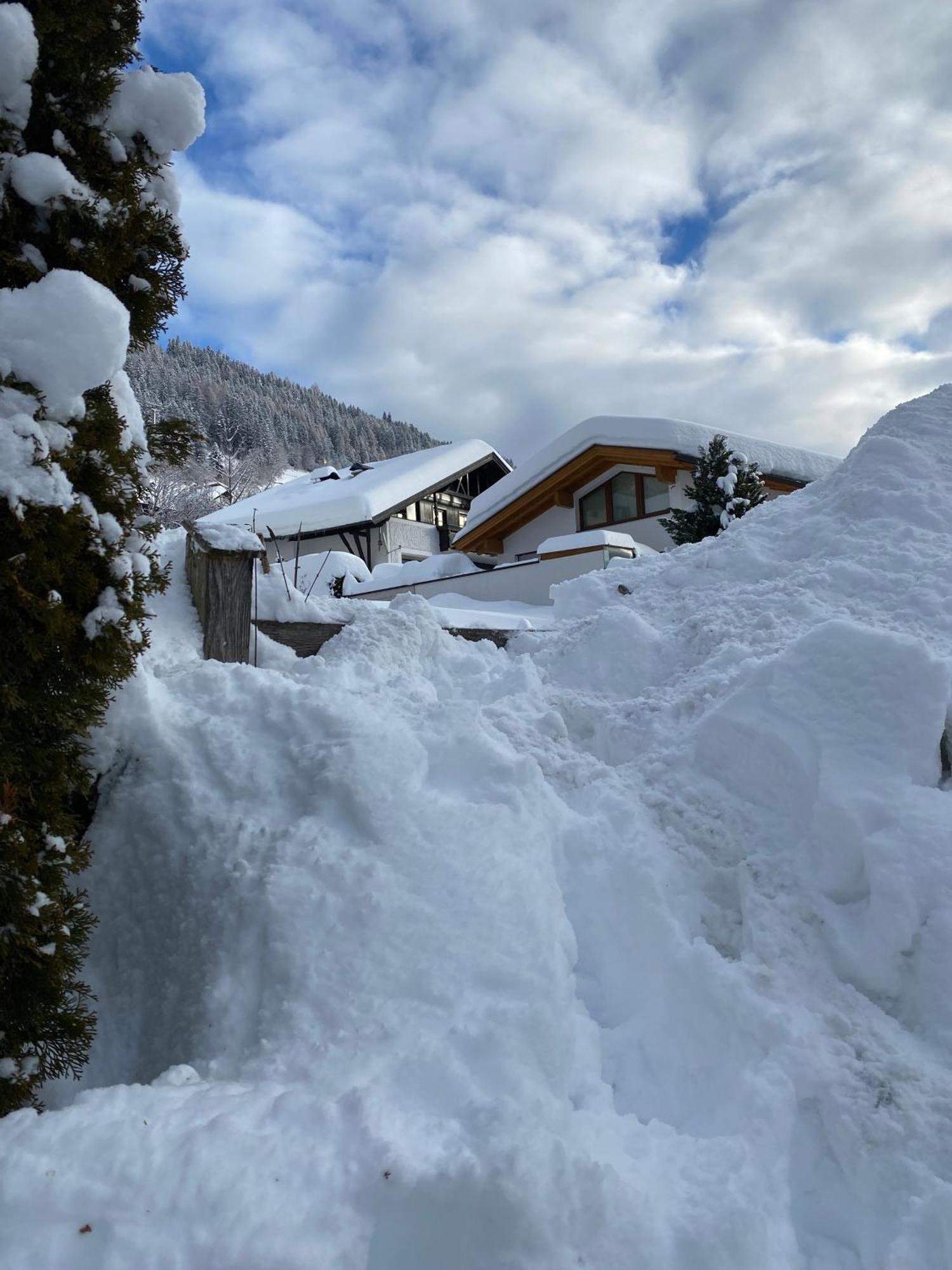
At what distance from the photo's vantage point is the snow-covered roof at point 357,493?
2297cm

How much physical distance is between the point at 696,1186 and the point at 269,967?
1.38 m

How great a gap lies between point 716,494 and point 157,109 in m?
11.2

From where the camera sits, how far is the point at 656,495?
55.6 feet

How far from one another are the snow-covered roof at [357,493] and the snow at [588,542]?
10.8 meters

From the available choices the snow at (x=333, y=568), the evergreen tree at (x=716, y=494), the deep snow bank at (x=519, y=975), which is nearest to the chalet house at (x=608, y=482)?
the evergreen tree at (x=716, y=494)

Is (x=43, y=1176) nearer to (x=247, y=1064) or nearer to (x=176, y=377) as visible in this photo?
(x=247, y=1064)

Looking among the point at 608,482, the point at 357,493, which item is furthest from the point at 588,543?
the point at 357,493

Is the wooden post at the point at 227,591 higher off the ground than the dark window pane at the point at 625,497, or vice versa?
the dark window pane at the point at 625,497

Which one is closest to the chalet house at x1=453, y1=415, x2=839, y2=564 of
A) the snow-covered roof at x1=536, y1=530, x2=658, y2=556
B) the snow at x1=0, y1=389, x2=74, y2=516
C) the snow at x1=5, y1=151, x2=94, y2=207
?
the snow-covered roof at x1=536, y1=530, x2=658, y2=556

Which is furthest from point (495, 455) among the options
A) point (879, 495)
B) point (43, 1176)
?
point (43, 1176)

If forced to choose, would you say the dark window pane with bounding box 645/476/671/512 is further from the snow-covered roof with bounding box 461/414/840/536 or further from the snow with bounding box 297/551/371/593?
the snow with bounding box 297/551/371/593

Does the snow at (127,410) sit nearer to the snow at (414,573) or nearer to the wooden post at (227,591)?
the wooden post at (227,591)

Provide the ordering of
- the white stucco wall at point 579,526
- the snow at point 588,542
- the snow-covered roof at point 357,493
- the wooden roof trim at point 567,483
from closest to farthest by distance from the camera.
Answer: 1. the snow at point 588,542
2. the wooden roof trim at point 567,483
3. the white stucco wall at point 579,526
4. the snow-covered roof at point 357,493

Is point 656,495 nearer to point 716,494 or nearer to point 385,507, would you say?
point 716,494
